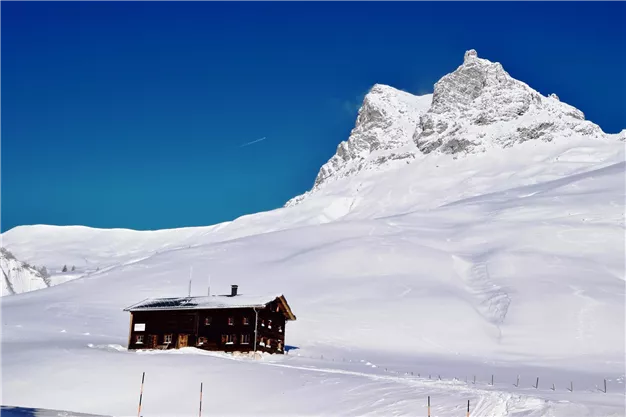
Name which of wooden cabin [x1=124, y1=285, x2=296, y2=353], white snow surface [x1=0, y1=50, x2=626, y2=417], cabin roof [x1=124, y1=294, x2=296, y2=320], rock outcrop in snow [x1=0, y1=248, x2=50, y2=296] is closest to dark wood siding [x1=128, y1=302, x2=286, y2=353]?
wooden cabin [x1=124, y1=285, x2=296, y2=353]

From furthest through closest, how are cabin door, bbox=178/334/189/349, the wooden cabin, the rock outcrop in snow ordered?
the rock outcrop in snow < cabin door, bbox=178/334/189/349 < the wooden cabin

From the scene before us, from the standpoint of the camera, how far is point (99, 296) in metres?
75.6

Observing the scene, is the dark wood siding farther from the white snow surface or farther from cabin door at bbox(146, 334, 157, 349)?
the white snow surface

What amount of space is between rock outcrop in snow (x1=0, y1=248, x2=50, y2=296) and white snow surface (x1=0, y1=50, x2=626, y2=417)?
4222 centimetres

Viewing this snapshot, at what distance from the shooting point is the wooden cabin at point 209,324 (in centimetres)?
4847

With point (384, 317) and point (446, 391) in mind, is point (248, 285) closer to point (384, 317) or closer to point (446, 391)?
point (384, 317)

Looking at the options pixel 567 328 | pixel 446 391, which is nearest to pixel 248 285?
pixel 567 328

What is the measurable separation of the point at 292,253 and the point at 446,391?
6277cm

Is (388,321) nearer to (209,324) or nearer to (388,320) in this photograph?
(388,320)

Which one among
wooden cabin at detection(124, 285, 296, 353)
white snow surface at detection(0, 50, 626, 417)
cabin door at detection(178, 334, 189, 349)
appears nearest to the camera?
white snow surface at detection(0, 50, 626, 417)

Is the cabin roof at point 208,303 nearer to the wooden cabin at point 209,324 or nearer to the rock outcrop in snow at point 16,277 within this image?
the wooden cabin at point 209,324

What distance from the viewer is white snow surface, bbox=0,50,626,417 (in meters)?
31.8

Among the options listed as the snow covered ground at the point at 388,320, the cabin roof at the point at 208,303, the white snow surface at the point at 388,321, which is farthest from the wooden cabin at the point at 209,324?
the white snow surface at the point at 388,321

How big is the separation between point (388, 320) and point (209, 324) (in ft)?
66.6
